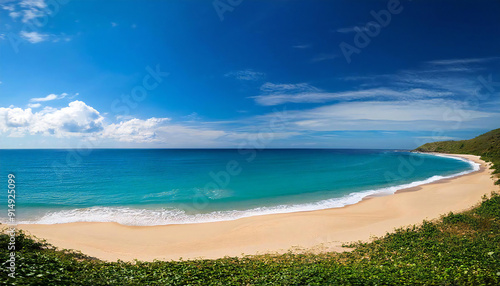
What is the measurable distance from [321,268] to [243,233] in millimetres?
8450

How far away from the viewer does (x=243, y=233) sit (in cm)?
1628

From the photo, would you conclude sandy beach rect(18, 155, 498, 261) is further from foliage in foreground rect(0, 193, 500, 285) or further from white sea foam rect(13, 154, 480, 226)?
foliage in foreground rect(0, 193, 500, 285)

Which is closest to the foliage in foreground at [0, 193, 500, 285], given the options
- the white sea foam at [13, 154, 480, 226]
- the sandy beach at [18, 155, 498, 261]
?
the sandy beach at [18, 155, 498, 261]

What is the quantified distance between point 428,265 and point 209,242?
11859mm

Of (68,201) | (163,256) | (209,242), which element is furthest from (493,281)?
(68,201)

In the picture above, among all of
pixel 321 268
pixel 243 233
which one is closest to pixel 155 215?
pixel 243 233

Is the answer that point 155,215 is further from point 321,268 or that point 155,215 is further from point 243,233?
point 321,268

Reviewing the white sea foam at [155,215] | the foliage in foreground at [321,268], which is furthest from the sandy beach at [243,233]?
the foliage in foreground at [321,268]

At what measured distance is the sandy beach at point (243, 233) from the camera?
13.9 meters

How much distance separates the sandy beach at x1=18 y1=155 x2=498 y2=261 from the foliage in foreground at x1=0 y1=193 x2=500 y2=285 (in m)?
2.56

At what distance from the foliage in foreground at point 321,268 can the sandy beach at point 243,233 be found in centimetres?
256

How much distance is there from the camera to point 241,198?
26.6 metres

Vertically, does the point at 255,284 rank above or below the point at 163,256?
above

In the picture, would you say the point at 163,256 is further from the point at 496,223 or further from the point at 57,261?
the point at 496,223
